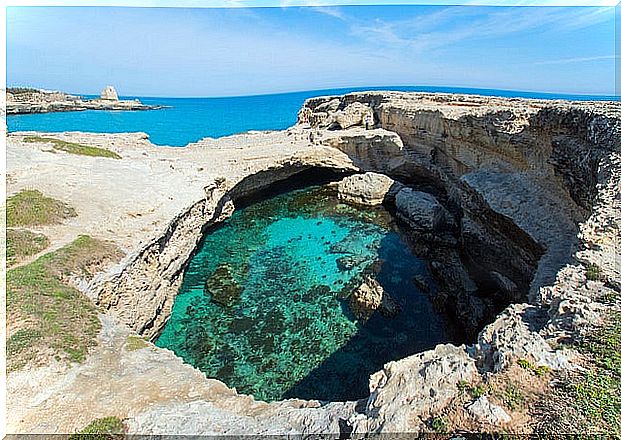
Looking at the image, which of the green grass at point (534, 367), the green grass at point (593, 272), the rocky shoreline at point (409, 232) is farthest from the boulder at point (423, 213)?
the green grass at point (534, 367)

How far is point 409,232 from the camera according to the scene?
23219 millimetres

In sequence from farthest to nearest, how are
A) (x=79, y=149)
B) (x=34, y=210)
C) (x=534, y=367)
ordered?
(x=79, y=149), (x=34, y=210), (x=534, y=367)

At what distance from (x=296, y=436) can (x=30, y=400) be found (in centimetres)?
504

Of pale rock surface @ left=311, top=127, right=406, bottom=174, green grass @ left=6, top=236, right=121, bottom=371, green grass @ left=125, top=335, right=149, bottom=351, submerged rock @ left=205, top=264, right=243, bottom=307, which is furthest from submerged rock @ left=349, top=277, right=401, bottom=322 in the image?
pale rock surface @ left=311, top=127, right=406, bottom=174

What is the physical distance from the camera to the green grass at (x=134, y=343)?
8.79 m

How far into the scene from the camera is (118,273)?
12156 mm

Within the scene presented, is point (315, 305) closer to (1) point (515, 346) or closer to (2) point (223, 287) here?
(2) point (223, 287)

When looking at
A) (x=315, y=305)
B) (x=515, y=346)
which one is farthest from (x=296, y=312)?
(x=515, y=346)

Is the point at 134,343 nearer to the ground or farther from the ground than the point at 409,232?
farther from the ground

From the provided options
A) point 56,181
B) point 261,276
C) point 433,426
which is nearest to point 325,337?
point 261,276

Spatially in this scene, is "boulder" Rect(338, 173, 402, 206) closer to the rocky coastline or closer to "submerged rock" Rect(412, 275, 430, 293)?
"submerged rock" Rect(412, 275, 430, 293)

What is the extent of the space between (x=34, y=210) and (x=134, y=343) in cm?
857

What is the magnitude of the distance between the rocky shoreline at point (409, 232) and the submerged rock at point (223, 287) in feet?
5.49

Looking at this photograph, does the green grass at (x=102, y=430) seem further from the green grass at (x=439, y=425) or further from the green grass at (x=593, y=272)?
the green grass at (x=593, y=272)
